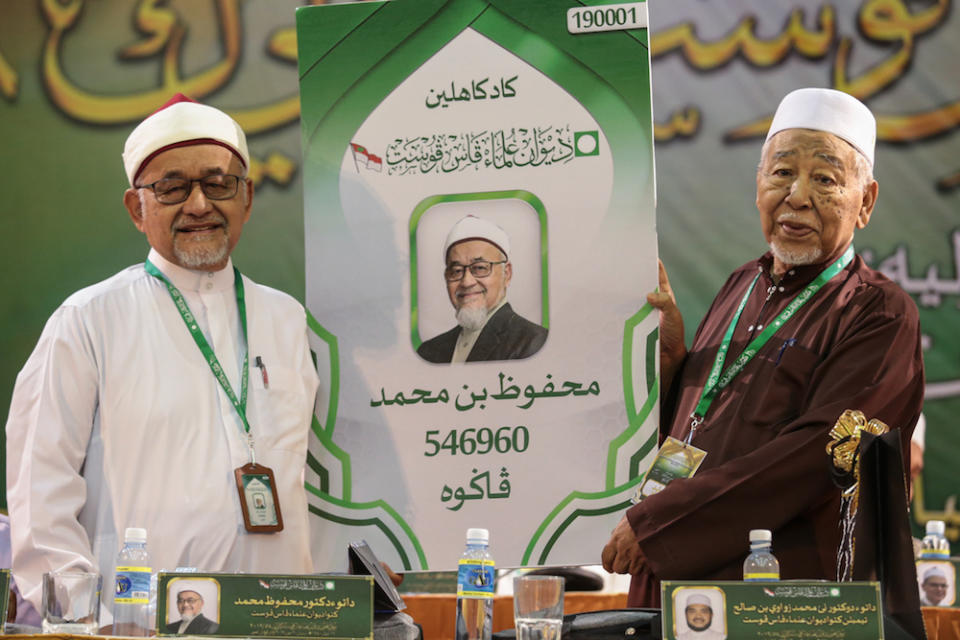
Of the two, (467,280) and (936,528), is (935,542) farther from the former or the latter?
(467,280)

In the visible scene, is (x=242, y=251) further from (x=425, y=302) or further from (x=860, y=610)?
(x=860, y=610)

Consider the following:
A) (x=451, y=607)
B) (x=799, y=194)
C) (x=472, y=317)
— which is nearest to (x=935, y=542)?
(x=451, y=607)

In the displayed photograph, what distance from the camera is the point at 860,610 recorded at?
1.94 meters

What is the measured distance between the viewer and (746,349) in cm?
302

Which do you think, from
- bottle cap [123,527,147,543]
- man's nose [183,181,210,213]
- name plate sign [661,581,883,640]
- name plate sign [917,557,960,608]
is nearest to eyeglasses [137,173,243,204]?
man's nose [183,181,210,213]

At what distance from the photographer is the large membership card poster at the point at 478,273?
286 centimetres

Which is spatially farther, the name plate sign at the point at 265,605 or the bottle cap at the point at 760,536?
the bottle cap at the point at 760,536

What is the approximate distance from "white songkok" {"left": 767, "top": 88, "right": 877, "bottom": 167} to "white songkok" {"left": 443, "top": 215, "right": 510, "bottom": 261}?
86 cm

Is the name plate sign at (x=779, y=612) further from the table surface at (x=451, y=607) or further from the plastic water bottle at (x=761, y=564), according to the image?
the table surface at (x=451, y=607)

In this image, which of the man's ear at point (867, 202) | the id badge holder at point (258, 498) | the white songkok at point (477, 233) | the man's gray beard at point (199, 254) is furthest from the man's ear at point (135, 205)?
the man's ear at point (867, 202)

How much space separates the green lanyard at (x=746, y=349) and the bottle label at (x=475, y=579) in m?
0.93

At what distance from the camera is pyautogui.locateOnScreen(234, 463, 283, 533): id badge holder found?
9.49 feet

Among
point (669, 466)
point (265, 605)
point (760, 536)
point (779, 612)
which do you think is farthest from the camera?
point (669, 466)

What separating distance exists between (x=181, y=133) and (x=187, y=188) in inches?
6.1
